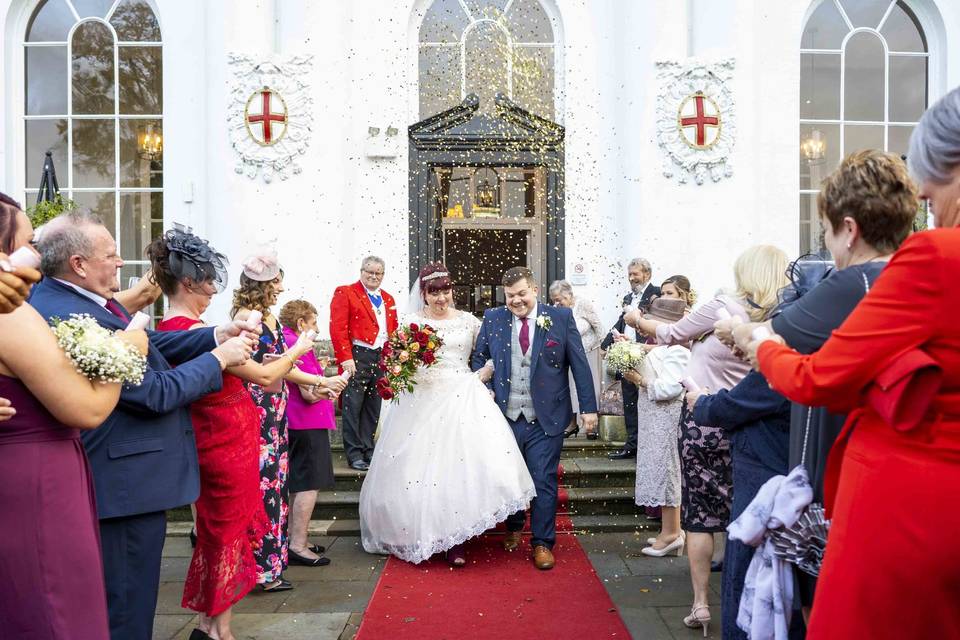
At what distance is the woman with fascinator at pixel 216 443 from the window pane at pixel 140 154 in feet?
21.8

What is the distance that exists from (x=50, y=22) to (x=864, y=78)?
1033 centimetres

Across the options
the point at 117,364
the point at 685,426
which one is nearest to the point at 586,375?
the point at 685,426

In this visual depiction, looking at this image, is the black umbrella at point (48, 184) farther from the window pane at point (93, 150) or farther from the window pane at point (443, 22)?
the window pane at point (443, 22)

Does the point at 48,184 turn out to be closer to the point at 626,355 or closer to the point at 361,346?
the point at 361,346

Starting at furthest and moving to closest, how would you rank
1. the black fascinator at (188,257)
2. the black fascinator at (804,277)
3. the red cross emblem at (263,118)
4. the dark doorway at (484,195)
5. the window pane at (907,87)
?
the window pane at (907,87), the dark doorway at (484,195), the red cross emblem at (263,118), the black fascinator at (188,257), the black fascinator at (804,277)

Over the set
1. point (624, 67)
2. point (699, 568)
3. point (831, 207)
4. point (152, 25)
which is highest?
point (152, 25)

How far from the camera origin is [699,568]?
180 inches

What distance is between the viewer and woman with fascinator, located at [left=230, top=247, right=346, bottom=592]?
471 centimetres

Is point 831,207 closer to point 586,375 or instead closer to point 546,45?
point 586,375

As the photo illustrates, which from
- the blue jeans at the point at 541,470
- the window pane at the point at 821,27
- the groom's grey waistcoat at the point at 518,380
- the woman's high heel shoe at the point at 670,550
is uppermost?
the window pane at the point at 821,27

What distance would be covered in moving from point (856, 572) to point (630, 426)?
6.17 m

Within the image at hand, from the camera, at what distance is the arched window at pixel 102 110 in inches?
392

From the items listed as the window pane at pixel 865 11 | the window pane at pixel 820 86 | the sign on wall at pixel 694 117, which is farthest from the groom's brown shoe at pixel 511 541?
the window pane at pixel 865 11

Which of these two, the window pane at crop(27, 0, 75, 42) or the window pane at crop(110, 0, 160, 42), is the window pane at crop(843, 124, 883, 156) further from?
the window pane at crop(27, 0, 75, 42)
